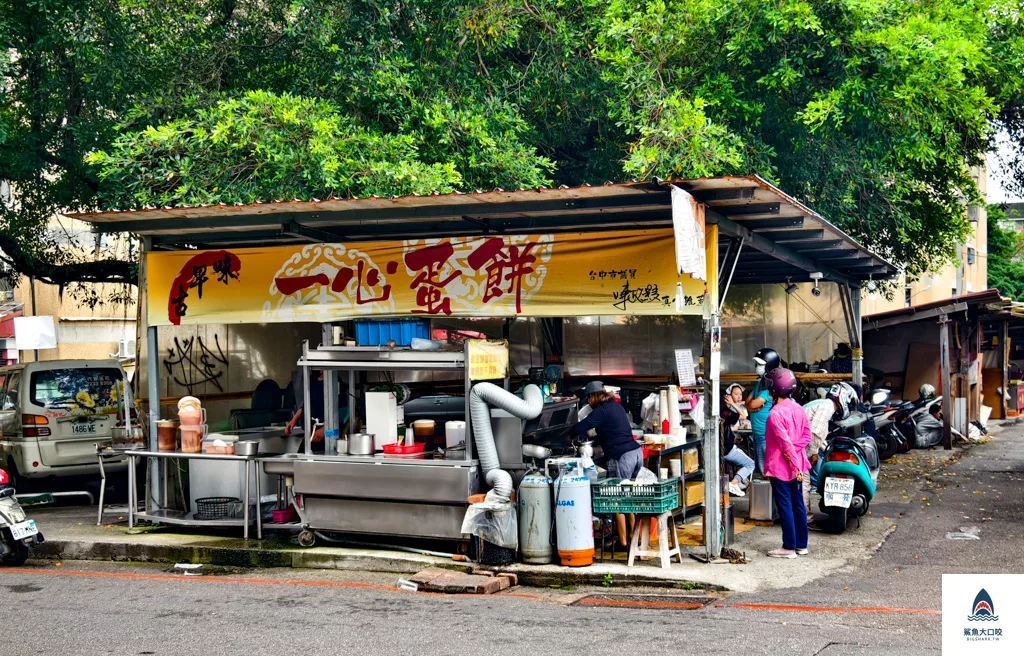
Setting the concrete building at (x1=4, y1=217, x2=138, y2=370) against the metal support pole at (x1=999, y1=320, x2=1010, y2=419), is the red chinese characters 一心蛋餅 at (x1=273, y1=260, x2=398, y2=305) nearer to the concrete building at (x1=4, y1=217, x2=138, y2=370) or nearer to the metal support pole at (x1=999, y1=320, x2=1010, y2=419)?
the concrete building at (x1=4, y1=217, x2=138, y2=370)

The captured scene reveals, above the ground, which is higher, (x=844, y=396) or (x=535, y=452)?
(x=844, y=396)

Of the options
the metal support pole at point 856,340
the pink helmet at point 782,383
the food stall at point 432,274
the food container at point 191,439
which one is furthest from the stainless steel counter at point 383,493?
the metal support pole at point 856,340

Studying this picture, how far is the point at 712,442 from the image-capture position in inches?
375

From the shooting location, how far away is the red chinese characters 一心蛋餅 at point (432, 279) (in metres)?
10.5

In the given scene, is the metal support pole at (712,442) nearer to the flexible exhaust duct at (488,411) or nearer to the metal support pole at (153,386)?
the flexible exhaust duct at (488,411)

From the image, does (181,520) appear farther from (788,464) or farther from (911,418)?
(911,418)

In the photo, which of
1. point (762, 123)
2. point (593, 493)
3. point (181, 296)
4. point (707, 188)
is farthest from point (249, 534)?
point (762, 123)

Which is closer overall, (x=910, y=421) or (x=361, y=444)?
(x=361, y=444)

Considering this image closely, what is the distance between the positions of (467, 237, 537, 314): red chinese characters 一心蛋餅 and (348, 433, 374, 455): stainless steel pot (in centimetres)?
179

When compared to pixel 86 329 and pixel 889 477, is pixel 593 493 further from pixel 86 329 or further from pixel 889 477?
pixel 86 329

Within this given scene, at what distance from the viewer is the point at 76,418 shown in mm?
14562

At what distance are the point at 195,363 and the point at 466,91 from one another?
6.04m

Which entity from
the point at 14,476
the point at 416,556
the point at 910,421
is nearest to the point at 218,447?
the point at 416,556

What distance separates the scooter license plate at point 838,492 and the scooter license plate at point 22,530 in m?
8.07
